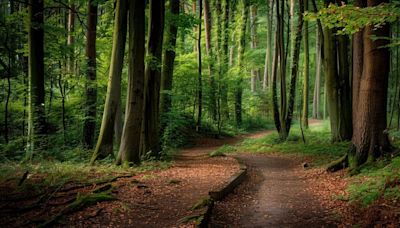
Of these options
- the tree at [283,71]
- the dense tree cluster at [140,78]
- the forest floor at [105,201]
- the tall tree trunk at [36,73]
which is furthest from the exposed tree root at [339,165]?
the tall tree trunk at [36,73]

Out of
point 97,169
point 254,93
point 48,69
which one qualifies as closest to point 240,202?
point 97,169

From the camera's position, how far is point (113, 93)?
11.3m

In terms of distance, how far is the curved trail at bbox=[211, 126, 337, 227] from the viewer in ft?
22.2

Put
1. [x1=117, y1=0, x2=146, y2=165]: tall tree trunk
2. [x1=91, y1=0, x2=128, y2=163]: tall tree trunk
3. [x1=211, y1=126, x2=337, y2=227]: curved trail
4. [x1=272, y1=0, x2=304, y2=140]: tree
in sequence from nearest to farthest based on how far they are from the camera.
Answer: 1. [x1=211, y1=126, x2=337, y2=227]: curved trail
2. [x1=117, y1=0, x2=146, y2=165]: tall tree trunk
3. [x1=91, y1=0, x2=128, y2=163]: tall tree trunk
4. [x1=272, y1=0, x2=304, y2=140]: tree

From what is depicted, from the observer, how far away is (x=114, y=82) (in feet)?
36.9

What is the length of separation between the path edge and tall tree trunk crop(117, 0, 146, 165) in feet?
10.9

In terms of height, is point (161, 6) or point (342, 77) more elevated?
point (161, 6)

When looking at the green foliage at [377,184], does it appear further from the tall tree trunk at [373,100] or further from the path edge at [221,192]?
the path edge at [221,192]

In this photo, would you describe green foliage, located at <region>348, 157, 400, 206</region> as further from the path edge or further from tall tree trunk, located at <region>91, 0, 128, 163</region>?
tall tree trunk, located at <region>91, 0, 128, 163</region>

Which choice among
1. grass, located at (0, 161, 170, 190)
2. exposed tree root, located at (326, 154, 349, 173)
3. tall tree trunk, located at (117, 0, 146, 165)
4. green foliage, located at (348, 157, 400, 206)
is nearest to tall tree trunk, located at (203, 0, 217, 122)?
tall tree trunk, located at (117, 0, 146, 165)

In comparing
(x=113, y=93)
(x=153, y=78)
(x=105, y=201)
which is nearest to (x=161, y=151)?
(x=153, y=78)

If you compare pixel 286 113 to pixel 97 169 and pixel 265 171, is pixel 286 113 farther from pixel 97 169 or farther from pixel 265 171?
pixel 97 169

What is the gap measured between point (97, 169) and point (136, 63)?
3.51 meters

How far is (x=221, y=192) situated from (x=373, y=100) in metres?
5.05
